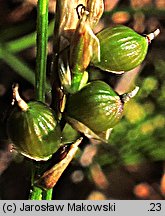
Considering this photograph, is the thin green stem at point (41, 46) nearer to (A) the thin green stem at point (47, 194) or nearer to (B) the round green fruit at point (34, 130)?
(B) the round green fruit at point (34, 130)

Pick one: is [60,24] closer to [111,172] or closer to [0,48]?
[0,48]

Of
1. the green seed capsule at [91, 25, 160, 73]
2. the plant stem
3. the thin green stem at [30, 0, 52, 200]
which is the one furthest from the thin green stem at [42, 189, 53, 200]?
the plant stem

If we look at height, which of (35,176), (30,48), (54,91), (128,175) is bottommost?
(128,175)

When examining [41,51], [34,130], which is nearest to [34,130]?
[34,130]

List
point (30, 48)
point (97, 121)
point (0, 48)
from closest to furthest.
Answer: point (97, 121) → point (0, 48) → point (30, 48)

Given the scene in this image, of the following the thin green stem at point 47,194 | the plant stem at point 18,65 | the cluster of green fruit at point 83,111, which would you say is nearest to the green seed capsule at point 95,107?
the cluster of green fruit at point 83,111

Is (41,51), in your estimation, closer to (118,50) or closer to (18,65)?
(118,50)

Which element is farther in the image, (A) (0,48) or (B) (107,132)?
(A) (0,48)

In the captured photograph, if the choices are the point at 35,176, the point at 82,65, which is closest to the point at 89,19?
the point at 82,65
